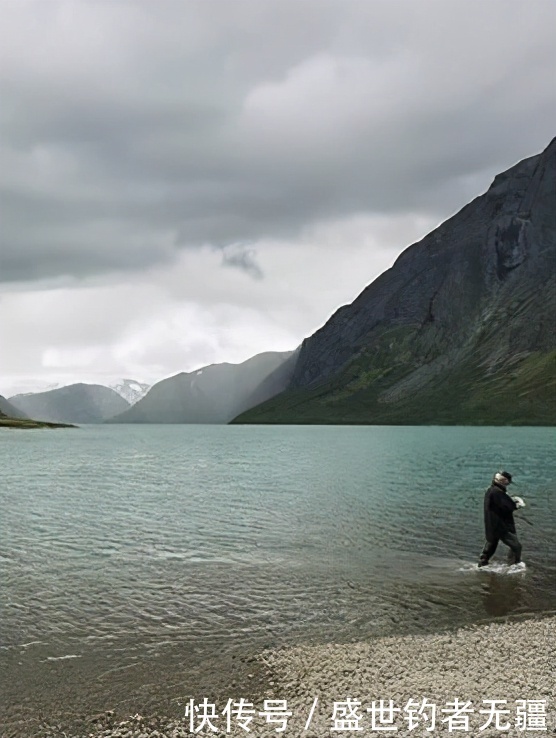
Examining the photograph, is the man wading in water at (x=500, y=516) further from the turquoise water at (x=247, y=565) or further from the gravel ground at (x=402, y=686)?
the gravel ground at (x=402, y=686)

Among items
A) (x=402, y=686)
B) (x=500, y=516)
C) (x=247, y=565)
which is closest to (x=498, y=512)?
(x=500, y=516)

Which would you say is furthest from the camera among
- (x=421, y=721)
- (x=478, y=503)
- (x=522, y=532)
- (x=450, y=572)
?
(x=478, y=503)

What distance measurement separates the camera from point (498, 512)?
2731cm

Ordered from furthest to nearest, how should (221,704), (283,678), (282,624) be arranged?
1. (282,624)
2. (283,678)
3. (221,704)

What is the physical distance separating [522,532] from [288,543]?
14.6m

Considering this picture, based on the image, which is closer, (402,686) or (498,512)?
(402,686)

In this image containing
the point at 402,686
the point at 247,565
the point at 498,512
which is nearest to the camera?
the point at 402,686

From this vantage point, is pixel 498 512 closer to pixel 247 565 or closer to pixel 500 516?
pixel 500 516

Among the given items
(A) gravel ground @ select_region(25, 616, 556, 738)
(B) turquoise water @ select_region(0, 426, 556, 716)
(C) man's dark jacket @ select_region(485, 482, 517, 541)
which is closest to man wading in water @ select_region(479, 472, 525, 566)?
(C) man's dark jacket @ select_region(485, 482, 517, 541)

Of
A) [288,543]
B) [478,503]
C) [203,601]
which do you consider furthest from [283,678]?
[478,503]

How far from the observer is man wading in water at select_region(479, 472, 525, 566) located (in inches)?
1075

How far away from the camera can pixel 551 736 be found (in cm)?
1233

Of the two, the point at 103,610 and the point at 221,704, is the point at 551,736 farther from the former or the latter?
the point at 103,610

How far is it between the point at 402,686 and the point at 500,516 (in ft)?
46.5
